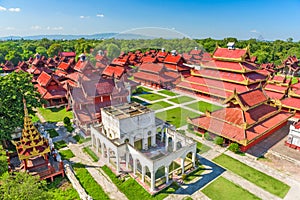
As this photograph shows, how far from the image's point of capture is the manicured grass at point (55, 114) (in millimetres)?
27905

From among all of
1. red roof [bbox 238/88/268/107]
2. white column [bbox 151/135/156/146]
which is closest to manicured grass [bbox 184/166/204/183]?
white column [bbox 151/135/156/146]

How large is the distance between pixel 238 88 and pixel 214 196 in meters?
20.1

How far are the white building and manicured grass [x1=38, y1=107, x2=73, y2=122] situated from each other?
32.9 ft

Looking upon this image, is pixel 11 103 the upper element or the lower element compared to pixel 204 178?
upper

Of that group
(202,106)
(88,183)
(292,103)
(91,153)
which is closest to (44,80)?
(91,153)

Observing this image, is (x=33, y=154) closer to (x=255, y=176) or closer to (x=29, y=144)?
(x=29, y=144)

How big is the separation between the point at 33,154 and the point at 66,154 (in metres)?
4.06

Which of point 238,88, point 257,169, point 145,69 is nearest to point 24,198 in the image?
point 257,169

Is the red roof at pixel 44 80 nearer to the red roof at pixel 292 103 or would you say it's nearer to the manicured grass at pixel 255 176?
the manicured grass at pixel 255 176

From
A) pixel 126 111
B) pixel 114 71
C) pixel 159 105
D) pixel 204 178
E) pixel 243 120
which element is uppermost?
pixel 114 71

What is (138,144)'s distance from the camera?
20094mm

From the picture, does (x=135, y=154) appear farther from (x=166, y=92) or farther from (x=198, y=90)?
(x=166, y=92)

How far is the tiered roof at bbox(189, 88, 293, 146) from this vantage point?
66.8ft

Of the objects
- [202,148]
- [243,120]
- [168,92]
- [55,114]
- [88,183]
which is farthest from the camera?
[168,92]
